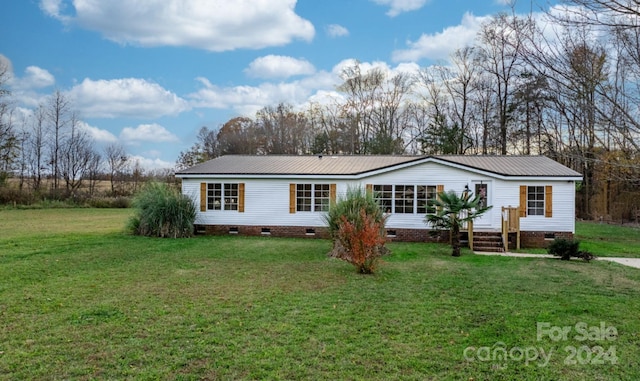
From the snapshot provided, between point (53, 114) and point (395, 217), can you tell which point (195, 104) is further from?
point (53, 114)

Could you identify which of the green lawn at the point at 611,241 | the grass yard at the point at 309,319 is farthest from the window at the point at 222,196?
the green lawn at the point at 611,241

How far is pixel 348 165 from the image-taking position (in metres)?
17.1

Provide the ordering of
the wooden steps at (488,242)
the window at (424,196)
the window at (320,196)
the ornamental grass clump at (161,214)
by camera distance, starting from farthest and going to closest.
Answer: the window at (320,196), the window at (424,196), the ornamental grass clump at (161,214), the wooden steps at (488,242)

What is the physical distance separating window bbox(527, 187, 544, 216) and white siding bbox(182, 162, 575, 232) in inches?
7.9

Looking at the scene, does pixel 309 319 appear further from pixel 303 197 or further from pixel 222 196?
pixel 222 196

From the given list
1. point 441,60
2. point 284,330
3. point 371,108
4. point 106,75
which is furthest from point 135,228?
point 441,60

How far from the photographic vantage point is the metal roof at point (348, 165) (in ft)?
48.8

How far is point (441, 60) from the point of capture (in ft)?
96.4

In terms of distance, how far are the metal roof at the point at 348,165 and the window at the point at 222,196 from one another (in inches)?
23.4

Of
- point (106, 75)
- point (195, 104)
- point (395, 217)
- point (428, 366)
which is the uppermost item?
point (106, 75)

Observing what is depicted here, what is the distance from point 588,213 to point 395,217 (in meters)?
17.2

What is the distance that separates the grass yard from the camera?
13.2 ft

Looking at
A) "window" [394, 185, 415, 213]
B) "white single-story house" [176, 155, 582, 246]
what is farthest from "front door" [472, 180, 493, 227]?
"window" [394, 185, 415, 213]

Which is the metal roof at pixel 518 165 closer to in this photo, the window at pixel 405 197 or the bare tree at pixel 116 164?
the window at pixel 405 197
